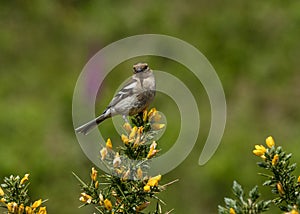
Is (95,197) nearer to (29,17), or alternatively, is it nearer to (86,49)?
(86,49)

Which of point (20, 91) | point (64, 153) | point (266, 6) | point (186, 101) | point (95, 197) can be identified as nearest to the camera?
point (95, 197)

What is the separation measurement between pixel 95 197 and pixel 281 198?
2.81 ft

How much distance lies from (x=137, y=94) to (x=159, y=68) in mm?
7584

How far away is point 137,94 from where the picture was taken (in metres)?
4.29

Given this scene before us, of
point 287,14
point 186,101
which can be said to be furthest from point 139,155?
point 287,14

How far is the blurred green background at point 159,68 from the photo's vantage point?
32.7 ft

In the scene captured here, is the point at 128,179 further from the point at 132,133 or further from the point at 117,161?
the point at 132,133

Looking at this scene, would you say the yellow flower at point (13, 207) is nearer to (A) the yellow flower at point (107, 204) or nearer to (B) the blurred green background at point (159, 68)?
(A) the yellow flower at point (107, 204)

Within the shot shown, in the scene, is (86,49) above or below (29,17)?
below

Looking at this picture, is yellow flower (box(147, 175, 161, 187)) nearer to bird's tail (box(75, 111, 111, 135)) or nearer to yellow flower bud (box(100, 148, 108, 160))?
yellow flower bud (box(100, 148, 108, 160))

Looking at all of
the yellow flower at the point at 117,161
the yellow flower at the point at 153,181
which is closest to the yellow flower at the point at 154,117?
the yellow flower at the point at 117,161

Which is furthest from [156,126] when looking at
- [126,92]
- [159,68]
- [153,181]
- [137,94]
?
[159,68]

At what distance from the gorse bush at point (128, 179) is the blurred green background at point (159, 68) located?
5954mm

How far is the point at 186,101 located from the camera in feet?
18.1
